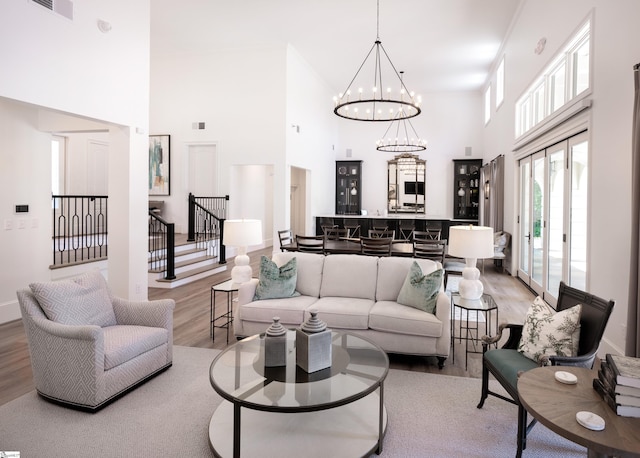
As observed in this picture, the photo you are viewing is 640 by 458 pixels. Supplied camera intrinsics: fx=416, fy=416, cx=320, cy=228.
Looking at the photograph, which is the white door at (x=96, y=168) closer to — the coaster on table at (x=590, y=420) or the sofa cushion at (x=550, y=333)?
the sofa cushion at (x=550, y=333)

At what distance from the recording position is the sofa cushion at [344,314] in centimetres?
381

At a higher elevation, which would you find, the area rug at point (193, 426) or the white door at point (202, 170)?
the white door at point (202, 170)

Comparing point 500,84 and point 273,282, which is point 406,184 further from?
point 273,282

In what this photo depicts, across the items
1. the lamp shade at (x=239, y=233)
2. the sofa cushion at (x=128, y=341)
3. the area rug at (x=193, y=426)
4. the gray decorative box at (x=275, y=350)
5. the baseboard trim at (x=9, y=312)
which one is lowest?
the area rug at (x=193, y=426)

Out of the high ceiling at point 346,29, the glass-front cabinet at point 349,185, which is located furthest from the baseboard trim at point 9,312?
the glass-front cabinet at point 349,185

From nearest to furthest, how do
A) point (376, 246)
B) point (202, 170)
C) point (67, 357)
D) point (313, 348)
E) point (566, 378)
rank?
point (566, 378) → point (313, 348) → point (67, 357) → point (376, 246) → point (202, 170)

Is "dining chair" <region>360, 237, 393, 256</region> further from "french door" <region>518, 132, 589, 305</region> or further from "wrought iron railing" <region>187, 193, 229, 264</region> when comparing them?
"wrought iron railing" <region>187, 193, 229, 264</region>

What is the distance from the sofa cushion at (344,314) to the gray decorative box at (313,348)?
4.04ft

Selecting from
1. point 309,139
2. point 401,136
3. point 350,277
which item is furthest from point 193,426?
point 401,136

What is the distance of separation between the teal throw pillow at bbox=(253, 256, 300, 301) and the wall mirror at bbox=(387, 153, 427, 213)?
9982 mm

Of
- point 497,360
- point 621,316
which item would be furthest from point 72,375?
point 621,316

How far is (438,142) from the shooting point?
13.3 meters

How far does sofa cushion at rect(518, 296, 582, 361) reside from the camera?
2545mm

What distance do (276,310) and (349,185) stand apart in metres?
10.4
